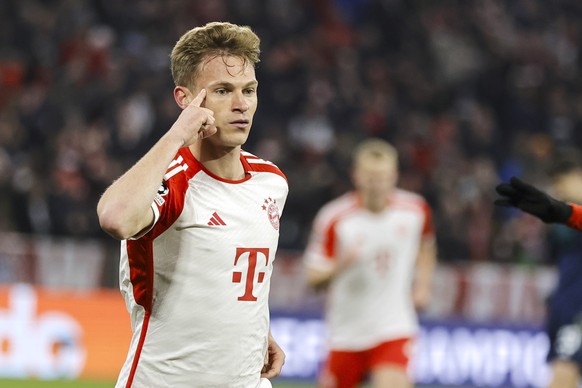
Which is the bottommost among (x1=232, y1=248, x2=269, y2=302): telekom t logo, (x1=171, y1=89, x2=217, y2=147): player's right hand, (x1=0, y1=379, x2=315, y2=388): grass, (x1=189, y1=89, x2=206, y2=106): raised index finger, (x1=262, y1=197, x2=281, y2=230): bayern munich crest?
(x1=0, y1=379, x2=315, y2=388): grass

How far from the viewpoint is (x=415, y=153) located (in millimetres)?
18828

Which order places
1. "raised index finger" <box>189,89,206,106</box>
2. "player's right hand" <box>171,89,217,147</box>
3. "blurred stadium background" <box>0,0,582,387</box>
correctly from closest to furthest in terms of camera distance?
1. "player's right hand" <box>171,89,217,147</box>
2. "raised index finger" <box>189,89,206,106</box>
3. "blurred stadium background" <box>0,0,582,387</box>

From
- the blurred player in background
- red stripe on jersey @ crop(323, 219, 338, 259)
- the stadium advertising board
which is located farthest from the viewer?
the stadium advertising board

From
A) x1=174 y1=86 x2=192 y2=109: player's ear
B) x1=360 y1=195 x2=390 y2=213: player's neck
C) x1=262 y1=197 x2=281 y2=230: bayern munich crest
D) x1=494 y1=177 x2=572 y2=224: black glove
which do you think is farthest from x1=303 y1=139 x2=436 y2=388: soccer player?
x1=174 y1=86 x2=192 y2=109: player's ear

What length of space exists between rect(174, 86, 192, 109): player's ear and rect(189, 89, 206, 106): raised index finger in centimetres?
13

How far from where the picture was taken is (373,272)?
9.47 m

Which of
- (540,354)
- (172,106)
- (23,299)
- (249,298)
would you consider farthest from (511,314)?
(249,298)

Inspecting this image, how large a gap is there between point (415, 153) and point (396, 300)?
969 cm

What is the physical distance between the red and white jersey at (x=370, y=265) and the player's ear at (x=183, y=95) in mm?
4971

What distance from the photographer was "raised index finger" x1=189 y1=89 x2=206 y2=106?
13.9ft

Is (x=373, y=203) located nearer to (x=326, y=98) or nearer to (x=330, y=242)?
(x=330, y=242)

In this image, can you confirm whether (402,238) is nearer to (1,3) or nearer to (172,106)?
(172,106)

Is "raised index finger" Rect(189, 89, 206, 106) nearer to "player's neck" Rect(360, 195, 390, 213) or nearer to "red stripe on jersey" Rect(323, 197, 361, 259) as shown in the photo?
"red stripe on jersey" Rect(323, 197, 361, 259)

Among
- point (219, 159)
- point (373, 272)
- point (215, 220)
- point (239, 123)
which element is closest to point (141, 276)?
point (215, 220)
